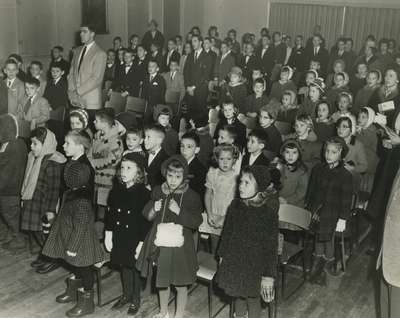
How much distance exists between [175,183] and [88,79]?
3.32 m

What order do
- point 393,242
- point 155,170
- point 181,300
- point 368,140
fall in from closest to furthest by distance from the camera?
point 393,242 < point 181,300 < point 155,170 < point 368,140

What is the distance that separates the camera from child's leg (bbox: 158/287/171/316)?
3.85 m

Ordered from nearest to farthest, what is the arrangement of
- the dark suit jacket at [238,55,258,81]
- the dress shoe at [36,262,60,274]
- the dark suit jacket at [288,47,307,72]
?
the dress shoe at [36,262,60,274], the dark suit jacket at [238,55,258,81], the dark suit jacket at [288,47,307,72]

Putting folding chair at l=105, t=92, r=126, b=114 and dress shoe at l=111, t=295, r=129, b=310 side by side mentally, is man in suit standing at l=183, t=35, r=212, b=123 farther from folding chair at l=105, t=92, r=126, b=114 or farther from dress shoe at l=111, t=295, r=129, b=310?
dress shoe at l=111, t=295, r=129, b=310

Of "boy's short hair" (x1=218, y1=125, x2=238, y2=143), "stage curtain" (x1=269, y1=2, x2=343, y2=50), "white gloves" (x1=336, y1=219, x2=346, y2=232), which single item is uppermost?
"stage curtain" (x1=269, y1=2, x2=343, y2=50)

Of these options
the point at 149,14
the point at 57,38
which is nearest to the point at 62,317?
the point at 57,38

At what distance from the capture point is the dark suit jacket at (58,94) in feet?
23.6

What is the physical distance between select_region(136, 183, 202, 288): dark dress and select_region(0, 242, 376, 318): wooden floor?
0.57 metres

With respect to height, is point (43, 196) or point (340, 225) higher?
point (43, 196)

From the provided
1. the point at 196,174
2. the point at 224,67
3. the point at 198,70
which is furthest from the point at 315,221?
the point at 224,67

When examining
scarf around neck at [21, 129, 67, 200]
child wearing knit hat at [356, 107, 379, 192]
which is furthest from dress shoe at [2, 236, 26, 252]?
child wearing knit hat at [356, 107, 379, 192]

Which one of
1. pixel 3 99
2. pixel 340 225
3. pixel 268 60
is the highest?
pixel 268 60

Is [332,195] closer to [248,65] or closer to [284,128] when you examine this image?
[284,128]

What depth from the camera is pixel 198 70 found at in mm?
9961
